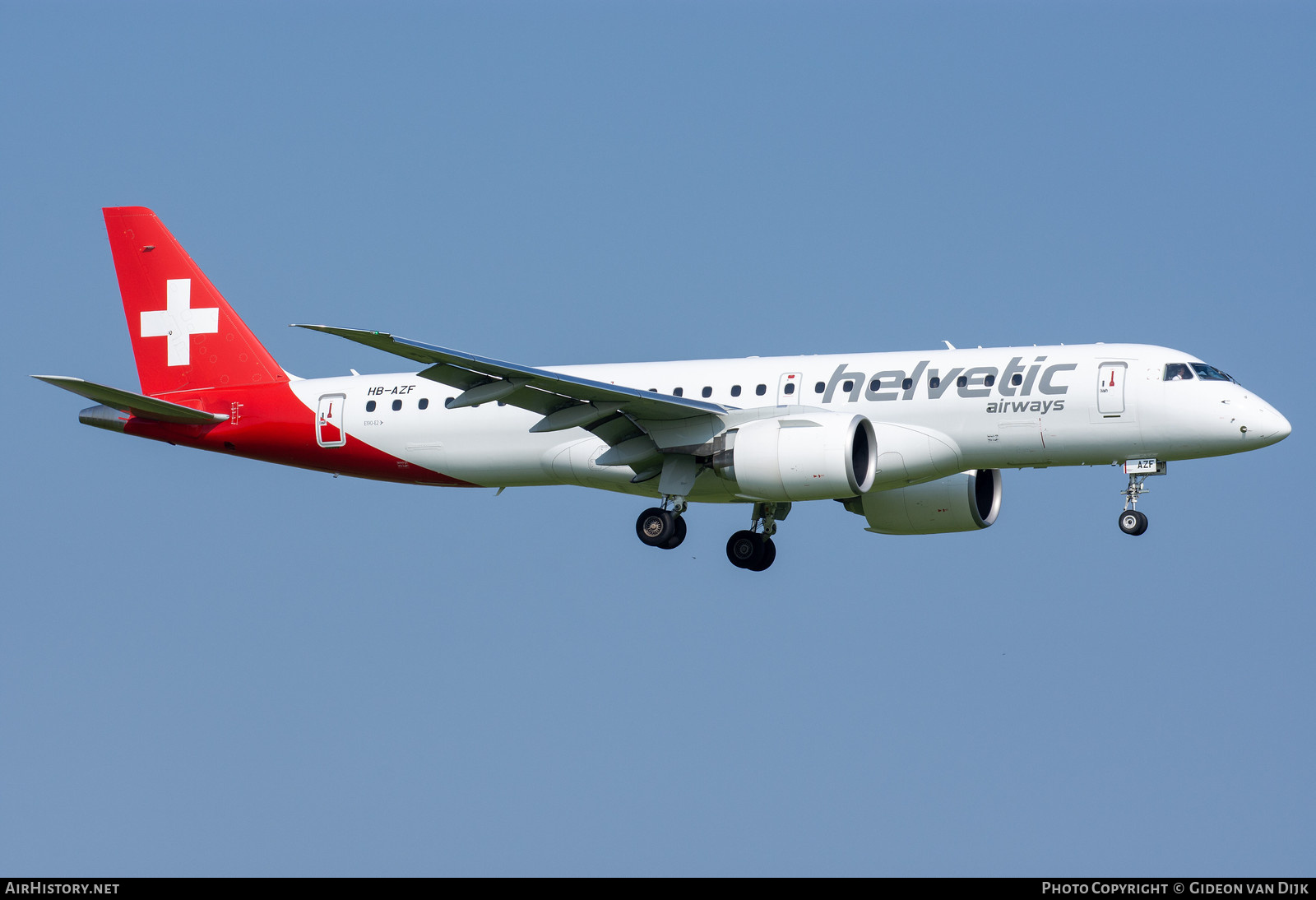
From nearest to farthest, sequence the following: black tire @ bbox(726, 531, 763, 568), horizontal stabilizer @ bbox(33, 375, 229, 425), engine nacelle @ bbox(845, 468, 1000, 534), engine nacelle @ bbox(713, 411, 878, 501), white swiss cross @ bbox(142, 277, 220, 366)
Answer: engine nacelle @ bbox(713, 411, 878, 501), horizontal stabilizer @ bbox(33, 375, 229, 425), engine nacelle @ bbox(845, 468, 1000, 534), black tire @ bbox(726, 531, 763, 568), white swiss cross @ bbox(142, 277, 220, 366)

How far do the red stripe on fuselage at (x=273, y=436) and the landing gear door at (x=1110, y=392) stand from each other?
1486 centimetres

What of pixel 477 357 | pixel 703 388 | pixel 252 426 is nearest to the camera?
pixel 477 357

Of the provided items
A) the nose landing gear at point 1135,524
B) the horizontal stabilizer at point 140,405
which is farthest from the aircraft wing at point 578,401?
the nose landing gear at point 1135,524

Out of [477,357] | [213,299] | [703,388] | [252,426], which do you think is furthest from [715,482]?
[213,299]

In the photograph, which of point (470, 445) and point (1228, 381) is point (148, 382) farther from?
point (1228, 381)

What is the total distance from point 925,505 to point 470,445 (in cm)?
1080

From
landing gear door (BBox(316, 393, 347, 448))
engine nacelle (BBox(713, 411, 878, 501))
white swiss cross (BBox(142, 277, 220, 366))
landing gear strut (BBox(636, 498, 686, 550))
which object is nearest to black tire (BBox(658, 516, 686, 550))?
landing gear strut (BBox(636, 498, 686, 550))

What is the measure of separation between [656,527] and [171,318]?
14.1 metres

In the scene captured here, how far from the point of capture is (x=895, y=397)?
1375 inches

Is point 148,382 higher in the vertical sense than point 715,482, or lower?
higher

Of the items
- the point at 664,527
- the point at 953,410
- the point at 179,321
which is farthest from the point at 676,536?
the point at 179,321

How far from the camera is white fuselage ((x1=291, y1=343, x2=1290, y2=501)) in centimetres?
3378

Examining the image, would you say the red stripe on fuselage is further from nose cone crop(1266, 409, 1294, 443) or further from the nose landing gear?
nose cone crop(1266, 409, 1294, 443)

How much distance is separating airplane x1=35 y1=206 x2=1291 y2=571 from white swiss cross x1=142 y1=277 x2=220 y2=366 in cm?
5
